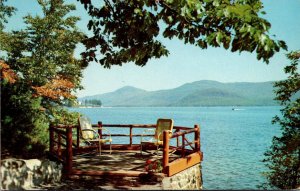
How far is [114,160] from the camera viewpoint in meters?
10.3

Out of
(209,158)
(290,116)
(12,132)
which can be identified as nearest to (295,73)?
(290,116)

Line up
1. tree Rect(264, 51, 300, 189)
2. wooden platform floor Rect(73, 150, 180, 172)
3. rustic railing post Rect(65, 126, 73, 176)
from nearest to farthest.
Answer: rustic railing post Rect(65, 126, 73, 176) → wooden platform floor Rect(73, 150, 180, 172) → tree Rect(264, 51, 300, 189)

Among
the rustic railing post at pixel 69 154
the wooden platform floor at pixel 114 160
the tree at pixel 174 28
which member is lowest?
the wooden platform floor at pixel 114 160

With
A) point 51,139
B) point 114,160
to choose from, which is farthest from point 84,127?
point 114,160

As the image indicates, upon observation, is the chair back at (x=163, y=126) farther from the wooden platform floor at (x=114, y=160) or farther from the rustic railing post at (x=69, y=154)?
the rustic railing post at (x=69, y=154)

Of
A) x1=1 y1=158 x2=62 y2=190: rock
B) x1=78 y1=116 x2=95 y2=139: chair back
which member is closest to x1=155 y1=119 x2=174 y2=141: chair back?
x1=78 y1=116 x2=95 y2=139: chair back

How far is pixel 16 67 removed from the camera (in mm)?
20000

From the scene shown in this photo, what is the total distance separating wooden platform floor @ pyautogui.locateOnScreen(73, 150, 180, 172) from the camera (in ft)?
30.1

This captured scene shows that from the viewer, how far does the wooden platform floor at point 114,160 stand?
9.19m

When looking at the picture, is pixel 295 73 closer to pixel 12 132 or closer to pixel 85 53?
pixel 85 53

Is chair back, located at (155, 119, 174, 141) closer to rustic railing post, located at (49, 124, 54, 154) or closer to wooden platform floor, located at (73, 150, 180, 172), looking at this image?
wooden platform floor, located at (73, 150, 180, 172)

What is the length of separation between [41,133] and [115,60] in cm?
350

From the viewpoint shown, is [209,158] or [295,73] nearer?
[295,73]

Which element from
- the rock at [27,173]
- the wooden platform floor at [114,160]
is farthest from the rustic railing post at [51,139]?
the rock at [27,173]
